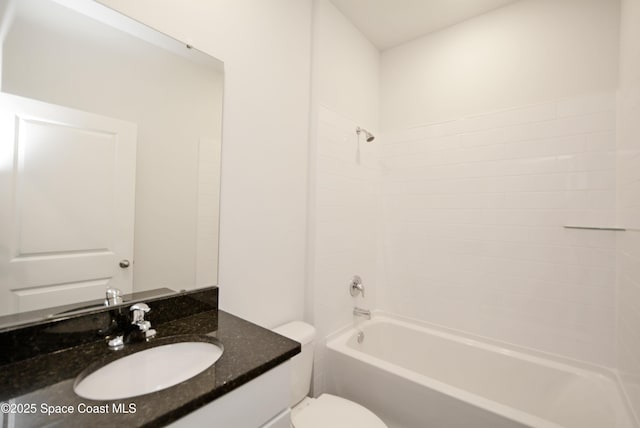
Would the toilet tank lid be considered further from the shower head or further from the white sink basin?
the shower head

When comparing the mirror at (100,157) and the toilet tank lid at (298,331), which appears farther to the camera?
the toilet tank lid at (298,331)

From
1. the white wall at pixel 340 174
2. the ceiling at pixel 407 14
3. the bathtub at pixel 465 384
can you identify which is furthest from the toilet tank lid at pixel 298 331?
the ceiling at pixel 407 14

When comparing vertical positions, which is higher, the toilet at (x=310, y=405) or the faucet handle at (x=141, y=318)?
the faucet handle at (x=141, y=318)

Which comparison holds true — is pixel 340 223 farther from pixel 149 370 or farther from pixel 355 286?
pixel 149 370

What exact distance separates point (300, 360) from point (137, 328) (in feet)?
2.72

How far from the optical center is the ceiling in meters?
1.89

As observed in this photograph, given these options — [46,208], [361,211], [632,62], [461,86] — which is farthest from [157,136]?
[632,62]

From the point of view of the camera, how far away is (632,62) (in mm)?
1335

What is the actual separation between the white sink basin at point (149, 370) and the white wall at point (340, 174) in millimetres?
911

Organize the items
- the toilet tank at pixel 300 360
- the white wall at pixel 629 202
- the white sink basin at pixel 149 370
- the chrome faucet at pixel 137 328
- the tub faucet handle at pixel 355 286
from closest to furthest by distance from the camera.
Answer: the white sink basin at pixel 149 370 → the chrome faucet at pixel 137 328 → the white wall at pixel 629 202 → the toilet tank at pixel 300 360 → the tub faucet handle at pixel 355 286

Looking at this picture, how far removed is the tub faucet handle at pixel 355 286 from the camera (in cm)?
210

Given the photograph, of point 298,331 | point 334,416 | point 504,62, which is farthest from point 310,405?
point 504,62

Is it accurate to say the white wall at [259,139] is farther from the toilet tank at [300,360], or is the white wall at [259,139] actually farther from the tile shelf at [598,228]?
the tile shelf at [598,228]

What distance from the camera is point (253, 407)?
2.56 ft
